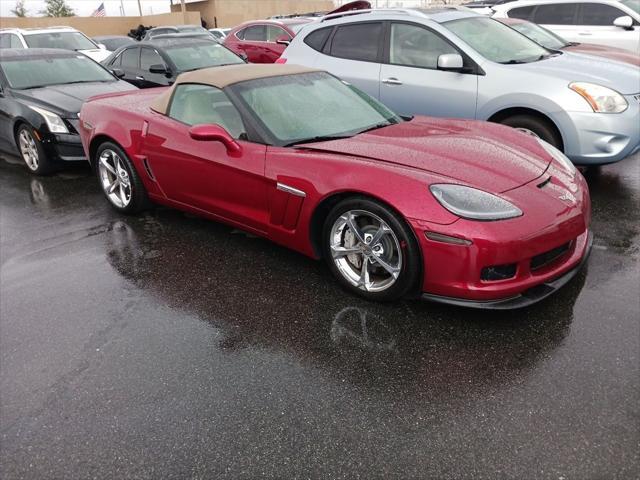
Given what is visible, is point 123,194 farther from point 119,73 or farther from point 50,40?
point 50,40

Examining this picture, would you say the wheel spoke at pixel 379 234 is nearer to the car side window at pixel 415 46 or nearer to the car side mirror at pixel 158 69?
the car side window at pixel 415 46

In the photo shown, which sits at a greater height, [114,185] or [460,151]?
[460,151]

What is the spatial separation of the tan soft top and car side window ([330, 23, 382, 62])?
6.87 feet

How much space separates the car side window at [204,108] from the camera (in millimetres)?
3894

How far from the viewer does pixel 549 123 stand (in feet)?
16.9

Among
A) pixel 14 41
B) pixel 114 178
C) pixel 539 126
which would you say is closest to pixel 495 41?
pixel 539 126

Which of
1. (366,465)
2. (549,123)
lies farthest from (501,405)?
(549,123)

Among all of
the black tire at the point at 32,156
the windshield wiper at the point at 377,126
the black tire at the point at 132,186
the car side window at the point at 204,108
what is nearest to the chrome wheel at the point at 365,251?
the windshield wiper at the point at 377,126

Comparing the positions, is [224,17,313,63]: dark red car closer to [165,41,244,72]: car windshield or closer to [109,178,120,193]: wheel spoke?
[165,41,244,72]: car windshield

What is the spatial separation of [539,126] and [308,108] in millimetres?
2521

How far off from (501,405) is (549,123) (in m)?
3.54

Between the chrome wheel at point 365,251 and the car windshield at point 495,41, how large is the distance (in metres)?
3.29

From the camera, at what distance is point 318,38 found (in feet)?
22.3

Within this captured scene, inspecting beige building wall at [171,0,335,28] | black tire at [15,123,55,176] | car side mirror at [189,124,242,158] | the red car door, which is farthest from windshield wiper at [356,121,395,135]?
beige building wall at [171,0,335,28]
